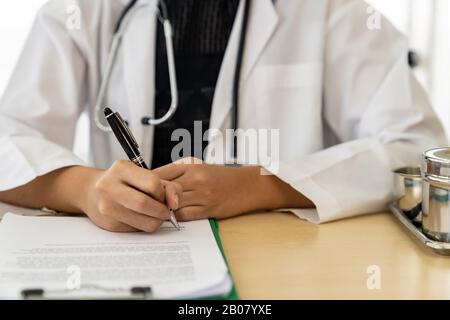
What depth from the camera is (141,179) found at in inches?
34.5

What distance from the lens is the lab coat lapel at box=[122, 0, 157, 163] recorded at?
1.29 metres

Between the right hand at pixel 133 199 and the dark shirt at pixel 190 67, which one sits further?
the dark shirt at pixel 190 67

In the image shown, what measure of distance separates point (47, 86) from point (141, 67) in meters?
0.19

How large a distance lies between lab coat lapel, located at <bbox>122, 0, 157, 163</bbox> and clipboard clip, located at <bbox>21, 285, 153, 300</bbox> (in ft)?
2.13

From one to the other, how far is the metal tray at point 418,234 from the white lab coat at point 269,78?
8.0 inches

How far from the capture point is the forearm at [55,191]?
39.3 inches

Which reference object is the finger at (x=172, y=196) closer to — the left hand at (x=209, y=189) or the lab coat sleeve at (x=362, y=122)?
the left hand at (x=209, y=189)

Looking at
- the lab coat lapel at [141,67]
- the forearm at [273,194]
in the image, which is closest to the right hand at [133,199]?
the forearm at [273,194]

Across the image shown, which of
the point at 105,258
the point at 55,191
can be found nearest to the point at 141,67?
the point at 55,191

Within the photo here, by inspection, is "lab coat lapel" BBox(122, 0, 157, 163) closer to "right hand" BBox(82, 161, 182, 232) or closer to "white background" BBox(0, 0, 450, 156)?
"right hand" BBox(82, 161, 182, 232)

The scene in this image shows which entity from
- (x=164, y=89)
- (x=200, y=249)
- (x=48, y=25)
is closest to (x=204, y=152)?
(x=164, y=89)

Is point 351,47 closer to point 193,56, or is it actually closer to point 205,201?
point 193,56

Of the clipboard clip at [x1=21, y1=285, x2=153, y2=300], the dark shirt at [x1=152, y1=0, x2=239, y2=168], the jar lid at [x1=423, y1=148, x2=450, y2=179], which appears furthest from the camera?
the dark shirt at [x1=152, y1=0, x2=239, y2=168]

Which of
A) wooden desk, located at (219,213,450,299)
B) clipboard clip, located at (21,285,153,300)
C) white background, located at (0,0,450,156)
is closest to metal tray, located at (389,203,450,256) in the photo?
wooden desk, located at (219,213,450,299)
